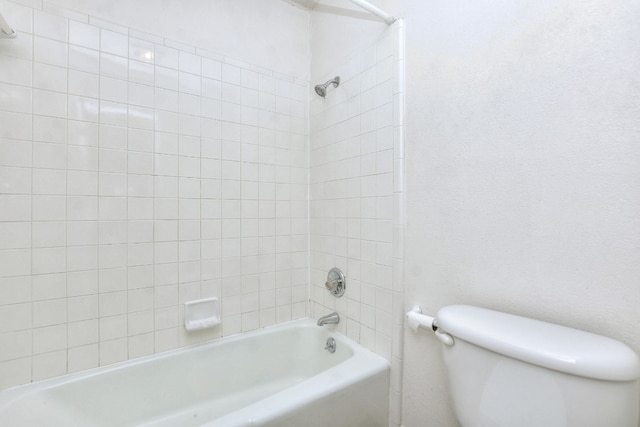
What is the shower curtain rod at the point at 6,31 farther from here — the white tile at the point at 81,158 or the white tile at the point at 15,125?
the white tile at the point at 81,158

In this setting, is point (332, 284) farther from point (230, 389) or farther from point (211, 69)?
point (211, 69)

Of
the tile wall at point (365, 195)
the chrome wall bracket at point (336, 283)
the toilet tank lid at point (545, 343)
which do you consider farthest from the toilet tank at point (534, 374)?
the chrome wall bracket at point (336, 283)

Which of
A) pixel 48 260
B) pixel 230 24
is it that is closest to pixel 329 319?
pixel 48 260

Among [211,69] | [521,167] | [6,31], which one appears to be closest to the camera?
[521,167]

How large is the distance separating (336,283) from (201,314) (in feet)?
2.40

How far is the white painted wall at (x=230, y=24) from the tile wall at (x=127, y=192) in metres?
0.06

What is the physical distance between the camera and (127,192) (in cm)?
132

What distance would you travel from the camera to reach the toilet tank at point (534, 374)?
0.61 m

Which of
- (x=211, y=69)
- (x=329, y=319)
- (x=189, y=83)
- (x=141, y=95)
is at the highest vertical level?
(x=211, y=69)

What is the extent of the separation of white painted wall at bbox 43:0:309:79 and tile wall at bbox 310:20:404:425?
12.3 inches

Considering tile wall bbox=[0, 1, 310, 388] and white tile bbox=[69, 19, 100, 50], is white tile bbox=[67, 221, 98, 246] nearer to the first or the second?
tile wall bbox=[0, 1, 310, 388]

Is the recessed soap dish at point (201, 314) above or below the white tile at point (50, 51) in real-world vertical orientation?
below

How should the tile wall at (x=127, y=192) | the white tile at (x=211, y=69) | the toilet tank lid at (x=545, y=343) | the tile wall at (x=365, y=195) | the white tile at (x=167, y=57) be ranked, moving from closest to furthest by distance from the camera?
1. the toilet tank lid at (x=545, y=343)
2. the tile wall at (x=127, y=192)
3. the tile wall at (x=365, y=195)
4. the white tile at (x=167, y=57)
5. the white tile at (x=211, y=69)

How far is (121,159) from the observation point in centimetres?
130
